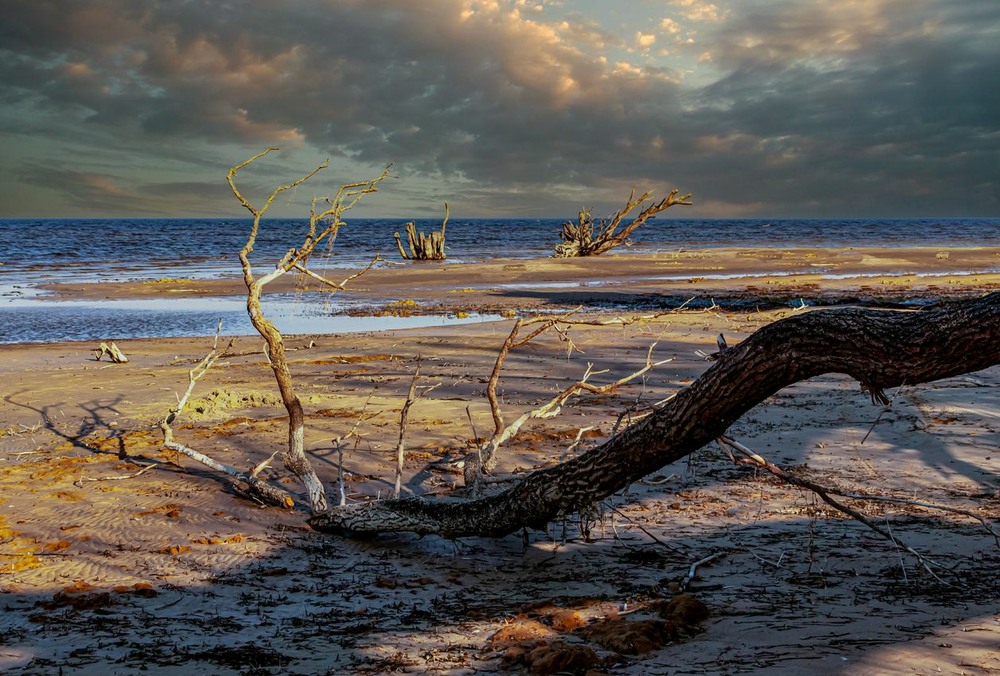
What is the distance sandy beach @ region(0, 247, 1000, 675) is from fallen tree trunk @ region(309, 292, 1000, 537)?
0.85 ft

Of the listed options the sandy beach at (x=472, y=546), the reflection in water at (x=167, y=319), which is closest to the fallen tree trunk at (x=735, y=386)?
the sandy beach at (x=472, y=546)

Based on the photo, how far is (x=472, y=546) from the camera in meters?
5.38

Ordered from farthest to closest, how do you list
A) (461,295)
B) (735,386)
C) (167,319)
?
(461,295), (167,319), (735,386)

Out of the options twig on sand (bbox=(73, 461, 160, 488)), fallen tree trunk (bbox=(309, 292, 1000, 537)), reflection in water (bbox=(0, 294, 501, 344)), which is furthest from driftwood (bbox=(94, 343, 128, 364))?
fallen tree trunk (bbox=(309, 292, 1000, 537))

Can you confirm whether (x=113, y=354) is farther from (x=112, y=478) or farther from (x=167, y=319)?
(x=112, y=478)

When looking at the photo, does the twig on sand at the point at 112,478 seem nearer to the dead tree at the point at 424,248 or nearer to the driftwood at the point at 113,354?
the driftwood at the point at 113,354

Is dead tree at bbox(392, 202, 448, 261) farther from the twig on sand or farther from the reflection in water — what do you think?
the twig on sand

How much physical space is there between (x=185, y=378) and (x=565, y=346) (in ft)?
18.0

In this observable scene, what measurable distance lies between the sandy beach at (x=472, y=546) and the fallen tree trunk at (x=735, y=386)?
10.2 inches

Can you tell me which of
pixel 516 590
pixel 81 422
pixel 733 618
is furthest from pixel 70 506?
pixel 733 618

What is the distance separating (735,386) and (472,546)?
2.29m

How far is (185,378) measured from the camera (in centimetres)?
1068

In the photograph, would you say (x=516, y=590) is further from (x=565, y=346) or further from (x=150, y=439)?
(x=565, y=346)

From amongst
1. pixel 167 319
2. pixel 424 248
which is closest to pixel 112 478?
pixel 167 319
